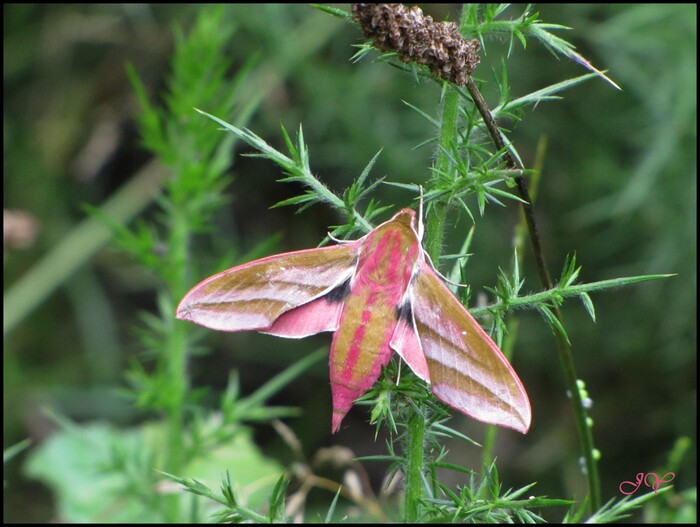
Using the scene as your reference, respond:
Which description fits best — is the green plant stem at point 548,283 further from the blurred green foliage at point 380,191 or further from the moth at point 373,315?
the blurred green foliage at point 380,191

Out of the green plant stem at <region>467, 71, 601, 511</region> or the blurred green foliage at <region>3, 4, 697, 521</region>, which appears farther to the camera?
the blurred green foliage at <region>3, 4, 697, 521</region>

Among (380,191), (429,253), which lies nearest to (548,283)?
(429,253)

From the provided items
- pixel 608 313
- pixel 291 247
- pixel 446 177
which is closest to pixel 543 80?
pixel 608 313

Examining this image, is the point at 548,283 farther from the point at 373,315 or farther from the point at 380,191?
the point at 380,191

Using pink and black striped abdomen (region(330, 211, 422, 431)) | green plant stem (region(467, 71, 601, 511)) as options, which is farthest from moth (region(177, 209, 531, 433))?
green plant stem (region(467, 71, 601, 511))

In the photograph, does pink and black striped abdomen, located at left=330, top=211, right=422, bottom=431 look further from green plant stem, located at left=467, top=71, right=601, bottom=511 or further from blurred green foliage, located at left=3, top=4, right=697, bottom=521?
blurred green foliage, located at left=3, top=4, right=697, bottom=521

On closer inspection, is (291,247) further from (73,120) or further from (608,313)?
(608,313)
